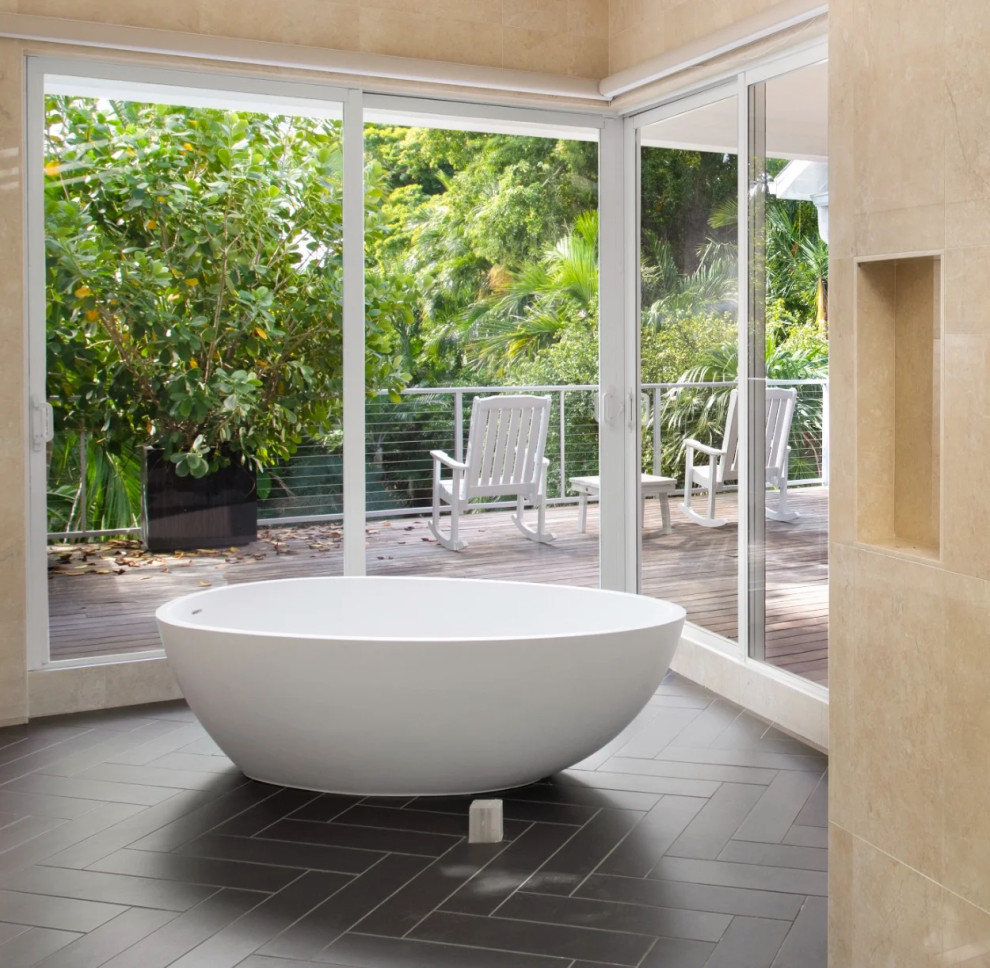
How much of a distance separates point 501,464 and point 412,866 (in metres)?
2.77

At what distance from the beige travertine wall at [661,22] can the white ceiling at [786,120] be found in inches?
11.1

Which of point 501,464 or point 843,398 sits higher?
→ point 843,398

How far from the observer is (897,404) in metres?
2.39

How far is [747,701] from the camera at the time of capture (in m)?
4.53

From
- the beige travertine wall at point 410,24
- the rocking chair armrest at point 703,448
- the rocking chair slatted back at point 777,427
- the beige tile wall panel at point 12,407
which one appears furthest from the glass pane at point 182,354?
the rocking chair slatted back at point 777,427

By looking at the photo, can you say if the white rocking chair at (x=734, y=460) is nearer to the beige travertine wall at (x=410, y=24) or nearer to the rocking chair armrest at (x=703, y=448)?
the rocking chair armrest at (x=703, y=448)

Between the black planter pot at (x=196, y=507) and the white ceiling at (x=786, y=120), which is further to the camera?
the black planter pot at (x=196, y=507)

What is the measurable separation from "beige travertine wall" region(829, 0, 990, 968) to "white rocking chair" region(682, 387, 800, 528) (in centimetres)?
192

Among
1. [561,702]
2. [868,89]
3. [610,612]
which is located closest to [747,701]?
[610,612]

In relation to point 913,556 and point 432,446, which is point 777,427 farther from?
point 913,556

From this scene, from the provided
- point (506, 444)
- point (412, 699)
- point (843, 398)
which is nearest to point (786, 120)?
point (506, 444)

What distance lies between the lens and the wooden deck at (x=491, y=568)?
169 inches

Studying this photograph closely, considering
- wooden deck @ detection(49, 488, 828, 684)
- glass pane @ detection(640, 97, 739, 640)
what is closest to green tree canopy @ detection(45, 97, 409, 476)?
wooden deck @ detection(49, 488, 828, 684)

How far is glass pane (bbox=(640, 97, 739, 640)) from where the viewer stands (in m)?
4.77
